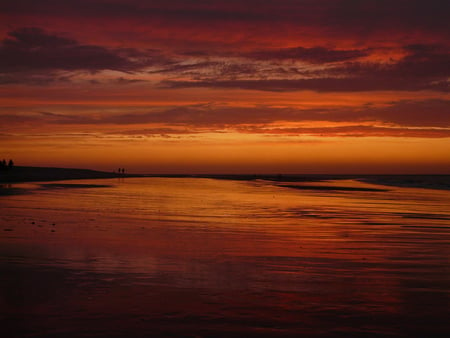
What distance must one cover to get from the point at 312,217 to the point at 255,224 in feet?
12.6

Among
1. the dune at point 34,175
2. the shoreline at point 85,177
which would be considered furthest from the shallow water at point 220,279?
the dune at point 34,175

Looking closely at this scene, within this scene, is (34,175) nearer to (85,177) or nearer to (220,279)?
(85,177)

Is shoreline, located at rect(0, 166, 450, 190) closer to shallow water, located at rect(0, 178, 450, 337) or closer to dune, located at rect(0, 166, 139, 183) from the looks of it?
dune, located at rect(0, 166, 139, 183)

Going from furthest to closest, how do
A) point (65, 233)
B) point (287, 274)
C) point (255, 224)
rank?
point (255, 224) < point (65, 233) < point (287, 274)

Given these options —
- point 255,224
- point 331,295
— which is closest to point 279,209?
point 255,224

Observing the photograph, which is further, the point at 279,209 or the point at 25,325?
the point at 279,209

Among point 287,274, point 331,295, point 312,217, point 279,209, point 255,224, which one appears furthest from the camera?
point 279,209

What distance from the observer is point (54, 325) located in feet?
23.2

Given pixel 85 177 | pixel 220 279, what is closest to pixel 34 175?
pixel 85 177

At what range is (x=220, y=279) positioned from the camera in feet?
32.3

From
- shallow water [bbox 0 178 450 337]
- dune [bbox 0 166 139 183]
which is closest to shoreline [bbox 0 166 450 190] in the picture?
dune [bbox 0 166 139 183]

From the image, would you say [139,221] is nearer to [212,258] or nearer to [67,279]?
[212,258]

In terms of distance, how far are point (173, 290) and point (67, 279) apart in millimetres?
2002

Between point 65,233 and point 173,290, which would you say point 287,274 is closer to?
point 173,290
